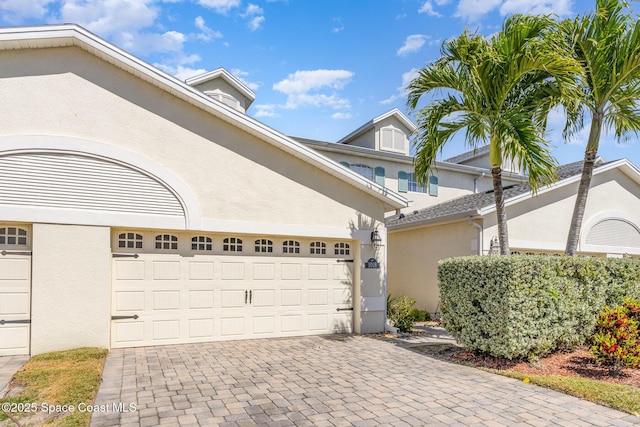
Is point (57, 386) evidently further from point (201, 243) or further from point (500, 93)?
point (500, 93)

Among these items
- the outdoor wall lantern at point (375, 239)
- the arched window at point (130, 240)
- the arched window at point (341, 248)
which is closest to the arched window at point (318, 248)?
the arched window at point (341, 248)

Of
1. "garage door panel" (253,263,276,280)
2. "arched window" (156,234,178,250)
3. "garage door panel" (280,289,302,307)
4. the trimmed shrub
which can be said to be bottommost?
the trimmed shrub

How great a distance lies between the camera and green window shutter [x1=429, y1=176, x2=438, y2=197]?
19375mm

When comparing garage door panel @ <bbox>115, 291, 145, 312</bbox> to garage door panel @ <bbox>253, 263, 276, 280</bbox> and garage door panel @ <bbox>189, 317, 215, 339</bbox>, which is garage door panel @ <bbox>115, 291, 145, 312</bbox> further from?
garage door panel @ <bbox>253, 263, 276, 280</bbox>

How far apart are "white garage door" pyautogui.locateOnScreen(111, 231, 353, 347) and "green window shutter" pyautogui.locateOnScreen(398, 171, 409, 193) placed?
8794mm

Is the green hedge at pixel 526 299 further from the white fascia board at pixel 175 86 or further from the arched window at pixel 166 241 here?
the arched window at pixel 166 241

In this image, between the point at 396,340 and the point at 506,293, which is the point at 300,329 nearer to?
the point at 396,340

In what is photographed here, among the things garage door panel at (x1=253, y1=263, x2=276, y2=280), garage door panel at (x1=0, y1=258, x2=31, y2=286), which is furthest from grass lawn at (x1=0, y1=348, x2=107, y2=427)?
garage door panel at (x1=253, y1=263, x2=276, y2=280)

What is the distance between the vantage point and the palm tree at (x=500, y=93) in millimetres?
7980

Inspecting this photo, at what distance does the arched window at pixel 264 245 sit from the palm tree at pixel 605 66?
710 cm

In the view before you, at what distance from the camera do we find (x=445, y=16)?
40.6 ft

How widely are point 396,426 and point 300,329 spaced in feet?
18.1

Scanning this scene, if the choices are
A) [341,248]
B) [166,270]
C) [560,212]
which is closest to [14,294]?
[166,270]

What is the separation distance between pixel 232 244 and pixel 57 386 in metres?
4.50
